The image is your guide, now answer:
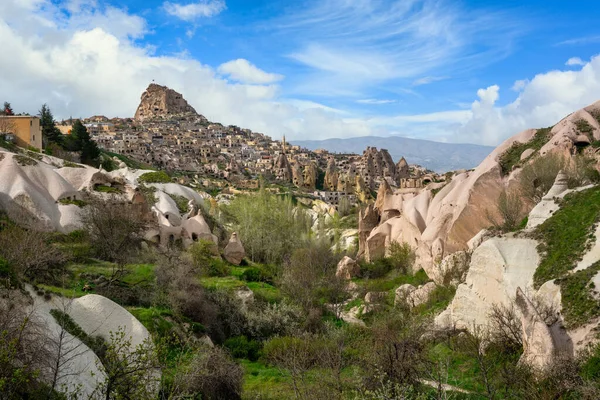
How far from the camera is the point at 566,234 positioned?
15.2 meters

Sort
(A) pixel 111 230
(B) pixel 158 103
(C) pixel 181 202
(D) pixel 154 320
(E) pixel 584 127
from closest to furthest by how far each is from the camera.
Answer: (D) pixel 154 320 → (A) pixel 111 230 → (E) pixel 584 127 → (C) pixel 181 202 → (B) pixel 158 103

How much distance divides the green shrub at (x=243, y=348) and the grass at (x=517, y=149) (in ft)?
54.6

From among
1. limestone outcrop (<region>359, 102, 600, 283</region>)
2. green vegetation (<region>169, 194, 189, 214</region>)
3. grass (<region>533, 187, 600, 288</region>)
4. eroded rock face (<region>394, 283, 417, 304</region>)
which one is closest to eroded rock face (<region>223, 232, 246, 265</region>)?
green vegetation (<region>169, 194, 189, 214</region>)

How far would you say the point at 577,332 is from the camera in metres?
12.1

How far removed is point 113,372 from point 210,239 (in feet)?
74.2

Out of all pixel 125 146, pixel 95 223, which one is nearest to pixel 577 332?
pixel 95 223

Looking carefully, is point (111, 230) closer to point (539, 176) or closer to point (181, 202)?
point (181, 202)

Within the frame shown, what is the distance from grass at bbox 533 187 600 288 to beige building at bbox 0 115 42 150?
38.5m

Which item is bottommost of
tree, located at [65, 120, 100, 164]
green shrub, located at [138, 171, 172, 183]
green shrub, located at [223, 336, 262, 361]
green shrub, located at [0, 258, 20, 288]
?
green shrub, located at [223, 336, 262, 361]

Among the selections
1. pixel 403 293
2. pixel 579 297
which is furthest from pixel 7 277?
pixel 403 293

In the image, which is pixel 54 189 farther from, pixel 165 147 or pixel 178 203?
pixel 165 147

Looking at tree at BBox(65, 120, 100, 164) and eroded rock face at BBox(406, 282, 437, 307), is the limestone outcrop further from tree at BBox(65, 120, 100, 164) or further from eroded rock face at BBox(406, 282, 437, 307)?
tree at BBox(65, 120, 100, 164)

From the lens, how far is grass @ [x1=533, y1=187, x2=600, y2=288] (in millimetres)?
14242

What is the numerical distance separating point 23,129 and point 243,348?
108 feet
